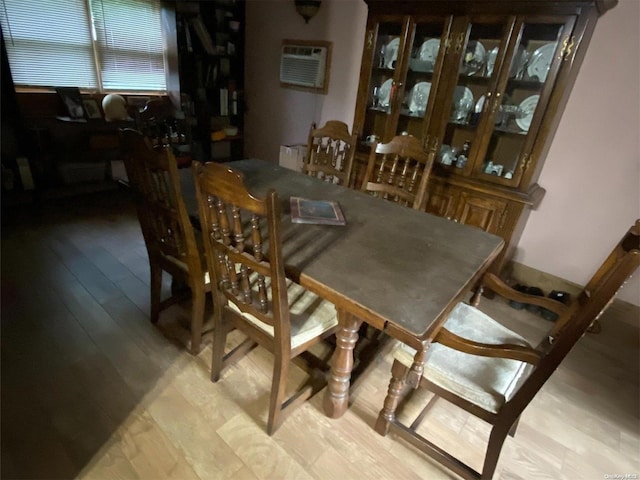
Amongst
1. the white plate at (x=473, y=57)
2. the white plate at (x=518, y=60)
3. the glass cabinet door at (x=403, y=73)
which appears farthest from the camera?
the glass cabinet door at (x=403, y=73)

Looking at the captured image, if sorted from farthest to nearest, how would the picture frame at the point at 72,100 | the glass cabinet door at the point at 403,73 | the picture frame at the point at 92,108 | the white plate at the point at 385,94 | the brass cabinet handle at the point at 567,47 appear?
the picture frame at the point at 92,108, the picture frame at the point at 72,100, the white plate at the point at 385,94, the glass cabinet door at the point at 403,73, the brass cabinet handle at the point at 567,47

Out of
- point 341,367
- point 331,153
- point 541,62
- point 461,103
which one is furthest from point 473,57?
point 341,367

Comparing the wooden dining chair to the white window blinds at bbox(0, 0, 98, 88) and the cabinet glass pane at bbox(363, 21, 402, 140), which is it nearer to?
the cabinet glass pane at bbox(363, 21, 402, 140)

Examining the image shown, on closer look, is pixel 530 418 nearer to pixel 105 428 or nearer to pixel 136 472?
pixel 136 472

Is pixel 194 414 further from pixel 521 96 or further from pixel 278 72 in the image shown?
pixel 278 72

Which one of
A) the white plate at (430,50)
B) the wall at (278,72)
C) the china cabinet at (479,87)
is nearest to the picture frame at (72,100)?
the wall at (278,72)

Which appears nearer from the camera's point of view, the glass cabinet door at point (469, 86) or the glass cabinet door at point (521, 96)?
the glass cabinet door at point (521, 96)

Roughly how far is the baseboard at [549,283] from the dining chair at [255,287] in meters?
1.80

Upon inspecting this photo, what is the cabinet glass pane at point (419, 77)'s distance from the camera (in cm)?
223

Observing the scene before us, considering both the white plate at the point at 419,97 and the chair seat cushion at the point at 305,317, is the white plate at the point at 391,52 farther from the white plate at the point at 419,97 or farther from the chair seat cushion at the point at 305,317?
the chair seat cushion at the point at 305,317

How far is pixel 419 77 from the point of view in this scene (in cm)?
237

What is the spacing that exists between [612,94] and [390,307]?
202cm

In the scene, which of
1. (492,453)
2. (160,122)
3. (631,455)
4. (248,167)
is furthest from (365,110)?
(631,455)

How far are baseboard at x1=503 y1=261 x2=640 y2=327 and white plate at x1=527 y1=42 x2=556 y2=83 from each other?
49.7 inches
